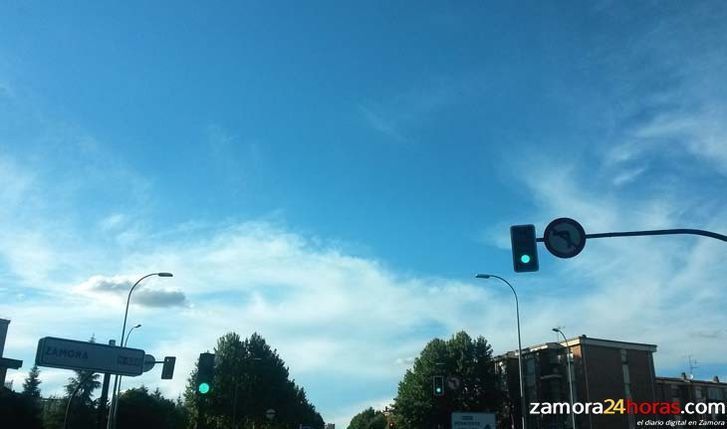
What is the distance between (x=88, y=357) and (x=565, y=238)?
11615mm

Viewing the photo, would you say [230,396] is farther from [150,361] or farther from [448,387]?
[150,361]

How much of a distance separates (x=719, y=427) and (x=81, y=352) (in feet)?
202

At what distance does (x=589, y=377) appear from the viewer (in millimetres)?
59844

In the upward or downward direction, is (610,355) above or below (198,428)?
above

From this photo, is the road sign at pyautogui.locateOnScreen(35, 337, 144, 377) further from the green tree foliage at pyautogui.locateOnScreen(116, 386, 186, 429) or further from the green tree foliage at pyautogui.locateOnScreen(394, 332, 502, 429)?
the green tree foliage at pyautogui.locateOnScreen(394, 332, 502, 429)

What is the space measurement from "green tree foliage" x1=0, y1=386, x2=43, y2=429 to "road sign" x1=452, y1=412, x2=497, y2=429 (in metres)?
21.7

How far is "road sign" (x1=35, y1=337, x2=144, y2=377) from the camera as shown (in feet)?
46.4

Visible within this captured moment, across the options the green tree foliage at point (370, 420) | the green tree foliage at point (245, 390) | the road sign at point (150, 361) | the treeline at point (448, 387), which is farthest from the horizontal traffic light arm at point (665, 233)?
the green tree foliage at point (370, 420)

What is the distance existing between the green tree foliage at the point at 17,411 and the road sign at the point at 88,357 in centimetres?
1856

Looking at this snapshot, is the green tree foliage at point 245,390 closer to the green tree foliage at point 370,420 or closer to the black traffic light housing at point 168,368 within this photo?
the black traffic light housing at point 168,368

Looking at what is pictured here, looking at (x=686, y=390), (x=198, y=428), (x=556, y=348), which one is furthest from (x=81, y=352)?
(x=686, y=390)

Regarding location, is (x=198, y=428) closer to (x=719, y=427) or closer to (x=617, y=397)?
(x=617, y=397)

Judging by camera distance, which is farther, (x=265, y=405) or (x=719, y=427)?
(x=265, y=405)

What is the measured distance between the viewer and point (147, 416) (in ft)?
166
